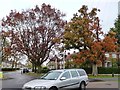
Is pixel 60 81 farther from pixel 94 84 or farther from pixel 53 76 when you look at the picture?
pixel 94 84

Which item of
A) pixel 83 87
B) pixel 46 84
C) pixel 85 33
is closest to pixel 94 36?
pixel 85 33

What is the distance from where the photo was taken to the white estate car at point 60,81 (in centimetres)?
1636

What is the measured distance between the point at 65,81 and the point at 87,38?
96.3 ft

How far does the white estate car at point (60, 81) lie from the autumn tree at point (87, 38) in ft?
84.9

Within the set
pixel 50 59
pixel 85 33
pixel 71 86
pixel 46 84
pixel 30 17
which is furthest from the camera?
pixel 50 59

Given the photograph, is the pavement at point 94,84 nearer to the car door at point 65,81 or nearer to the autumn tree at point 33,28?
the car door at point 65,81

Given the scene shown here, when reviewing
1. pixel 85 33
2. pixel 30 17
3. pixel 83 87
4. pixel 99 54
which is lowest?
pixel 83 87

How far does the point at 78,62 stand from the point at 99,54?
3.37m

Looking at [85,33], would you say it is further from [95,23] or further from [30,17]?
[30,17]

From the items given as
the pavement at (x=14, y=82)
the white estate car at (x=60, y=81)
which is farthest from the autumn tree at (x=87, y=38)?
the white estate car at (x=60, y=81)

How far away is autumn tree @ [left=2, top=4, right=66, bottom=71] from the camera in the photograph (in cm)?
5703

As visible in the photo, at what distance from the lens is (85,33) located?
4606 centimetres

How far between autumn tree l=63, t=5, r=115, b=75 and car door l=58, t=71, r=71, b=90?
27.1 metres

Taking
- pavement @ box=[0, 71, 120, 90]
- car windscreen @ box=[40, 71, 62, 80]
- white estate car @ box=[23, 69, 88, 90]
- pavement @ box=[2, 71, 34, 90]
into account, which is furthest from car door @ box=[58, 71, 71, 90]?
pavement @ box=[2, 71, 34, 90]
